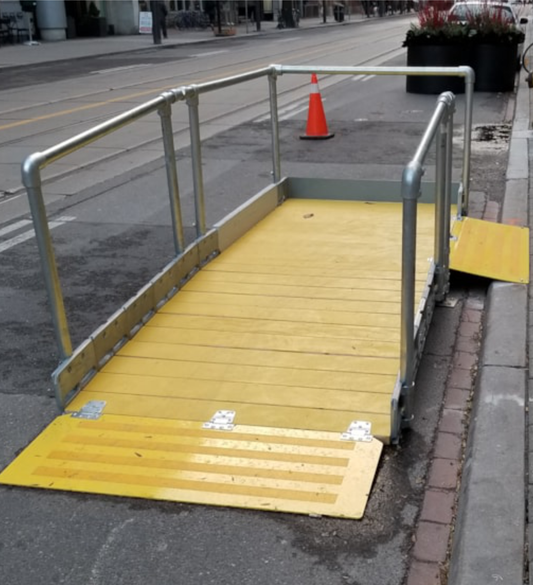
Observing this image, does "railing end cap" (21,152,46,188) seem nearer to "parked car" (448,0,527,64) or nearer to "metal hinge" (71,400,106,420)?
"metal hinge" (71,400,106,420)

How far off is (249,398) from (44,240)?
1188 mm

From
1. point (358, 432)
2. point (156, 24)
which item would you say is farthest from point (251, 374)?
point (156, 24)

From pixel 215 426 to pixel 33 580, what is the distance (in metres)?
1.10

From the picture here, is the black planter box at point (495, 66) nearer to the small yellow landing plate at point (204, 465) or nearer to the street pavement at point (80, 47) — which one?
the small yellow landing plate at point (204, 465)

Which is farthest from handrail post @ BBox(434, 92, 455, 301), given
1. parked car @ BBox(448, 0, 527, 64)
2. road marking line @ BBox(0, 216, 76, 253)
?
parked car @ BBox(448, 0, 527, 64)

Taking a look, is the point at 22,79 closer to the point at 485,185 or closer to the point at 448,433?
the point at 485,185

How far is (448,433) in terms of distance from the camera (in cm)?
364

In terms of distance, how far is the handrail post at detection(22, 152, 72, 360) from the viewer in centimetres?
339

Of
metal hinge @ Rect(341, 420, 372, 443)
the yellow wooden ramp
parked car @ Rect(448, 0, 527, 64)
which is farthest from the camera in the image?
parked car @ Rect(448, 0, 527, 64)

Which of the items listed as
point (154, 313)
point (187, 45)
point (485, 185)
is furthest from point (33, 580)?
point (187, 45)

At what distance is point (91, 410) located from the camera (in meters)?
3.80

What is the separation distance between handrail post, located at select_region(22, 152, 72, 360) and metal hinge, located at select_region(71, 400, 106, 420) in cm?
26

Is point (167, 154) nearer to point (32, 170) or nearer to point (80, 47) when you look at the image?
point (32, 170)

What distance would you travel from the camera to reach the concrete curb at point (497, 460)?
267cm
